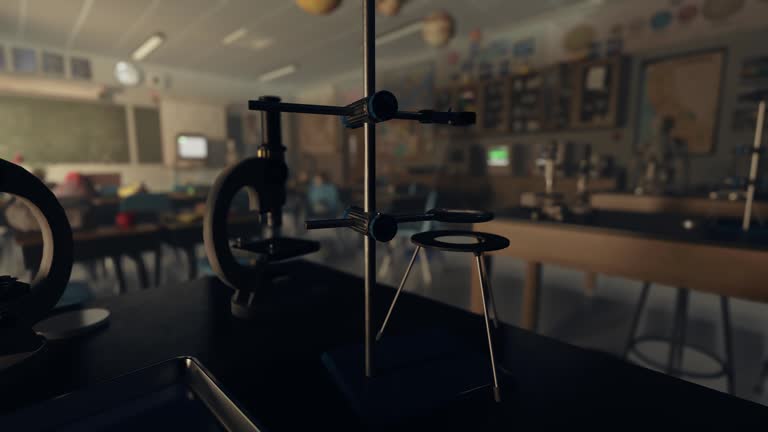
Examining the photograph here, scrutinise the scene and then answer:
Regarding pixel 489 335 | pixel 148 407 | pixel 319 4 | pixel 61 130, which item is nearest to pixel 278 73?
pixel 61 130

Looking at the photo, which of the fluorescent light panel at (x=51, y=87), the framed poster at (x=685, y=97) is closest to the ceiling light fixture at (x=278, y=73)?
the fluorescent light panel at (x=51, y=87)

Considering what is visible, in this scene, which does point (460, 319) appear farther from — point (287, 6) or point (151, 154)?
point (151, 154)

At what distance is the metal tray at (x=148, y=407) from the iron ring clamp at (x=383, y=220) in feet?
0.79

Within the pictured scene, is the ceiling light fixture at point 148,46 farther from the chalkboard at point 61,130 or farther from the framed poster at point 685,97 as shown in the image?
the framed poster at point 685,97

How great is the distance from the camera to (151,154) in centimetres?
671

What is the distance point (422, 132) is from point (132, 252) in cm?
465

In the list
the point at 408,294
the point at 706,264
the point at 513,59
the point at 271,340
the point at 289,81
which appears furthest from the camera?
the point at 289,81

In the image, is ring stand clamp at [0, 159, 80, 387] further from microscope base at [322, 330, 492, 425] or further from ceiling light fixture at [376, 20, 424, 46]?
ceiling light fixture at [376, 20, 424, 46]

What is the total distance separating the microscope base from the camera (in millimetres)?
449

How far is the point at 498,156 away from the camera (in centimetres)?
508

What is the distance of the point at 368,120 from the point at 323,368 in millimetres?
340

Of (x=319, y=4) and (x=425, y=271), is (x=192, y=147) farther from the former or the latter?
(x=425, y=271)

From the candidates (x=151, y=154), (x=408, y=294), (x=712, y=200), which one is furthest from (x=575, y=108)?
(x=151, y=154)

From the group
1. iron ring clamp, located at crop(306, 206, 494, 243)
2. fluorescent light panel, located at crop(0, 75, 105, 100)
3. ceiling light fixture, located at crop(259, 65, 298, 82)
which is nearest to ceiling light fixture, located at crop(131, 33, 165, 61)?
fluorescent light panel, located at crop(0, 75, 105, 100)
